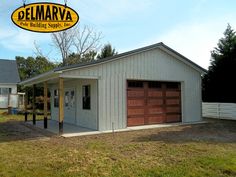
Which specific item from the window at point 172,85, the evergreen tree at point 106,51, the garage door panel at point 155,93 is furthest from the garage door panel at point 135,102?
the evergreen tree at point 106,51

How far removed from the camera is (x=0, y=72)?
3020cm

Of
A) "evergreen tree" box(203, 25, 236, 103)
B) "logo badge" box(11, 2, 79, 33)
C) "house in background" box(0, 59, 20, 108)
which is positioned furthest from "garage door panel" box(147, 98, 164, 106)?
"house in background" box(0, 59, 20, 108)

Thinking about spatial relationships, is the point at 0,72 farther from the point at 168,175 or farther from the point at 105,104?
the point at 168,175

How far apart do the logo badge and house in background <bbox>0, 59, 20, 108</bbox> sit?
22984mm

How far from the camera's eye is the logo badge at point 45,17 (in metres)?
6.73

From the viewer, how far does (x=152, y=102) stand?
12.8 m

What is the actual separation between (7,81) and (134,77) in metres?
22.0

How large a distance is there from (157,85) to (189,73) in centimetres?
237

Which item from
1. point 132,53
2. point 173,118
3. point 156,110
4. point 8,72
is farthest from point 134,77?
point 8,72

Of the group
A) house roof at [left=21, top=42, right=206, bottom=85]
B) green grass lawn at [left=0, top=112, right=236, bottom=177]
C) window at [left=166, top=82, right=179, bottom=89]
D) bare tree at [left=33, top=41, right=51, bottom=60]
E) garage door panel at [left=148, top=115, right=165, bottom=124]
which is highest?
bare tree at [left=33, top=41, right=51, bottom=60]

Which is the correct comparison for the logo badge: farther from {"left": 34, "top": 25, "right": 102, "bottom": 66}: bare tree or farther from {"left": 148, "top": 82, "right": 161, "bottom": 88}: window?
{"left": 34, "top": 25, "right": 102, "bottom": 66}: bare tree

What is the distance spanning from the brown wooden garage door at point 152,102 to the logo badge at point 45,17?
18.4ft

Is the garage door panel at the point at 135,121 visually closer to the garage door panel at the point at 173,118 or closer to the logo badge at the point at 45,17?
the garage door panel at the point at 173,118

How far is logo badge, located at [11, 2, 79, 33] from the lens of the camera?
6734mm
